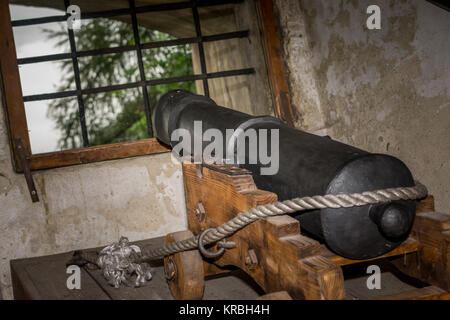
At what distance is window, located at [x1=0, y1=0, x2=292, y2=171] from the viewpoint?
284 cm

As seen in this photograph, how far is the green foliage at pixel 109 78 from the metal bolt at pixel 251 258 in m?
5.08

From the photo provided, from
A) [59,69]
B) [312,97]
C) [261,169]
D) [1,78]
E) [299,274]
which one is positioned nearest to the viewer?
[299,274]

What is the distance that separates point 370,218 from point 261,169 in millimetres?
403

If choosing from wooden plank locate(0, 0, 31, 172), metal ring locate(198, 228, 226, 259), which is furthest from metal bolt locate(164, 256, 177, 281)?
wooden plank locate(0, 0, 31, 172)

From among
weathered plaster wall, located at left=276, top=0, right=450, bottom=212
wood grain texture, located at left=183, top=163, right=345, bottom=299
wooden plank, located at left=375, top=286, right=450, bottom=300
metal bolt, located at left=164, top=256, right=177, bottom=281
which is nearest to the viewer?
wood grain texture, located at left=183, top=163, right=345, bottom=299

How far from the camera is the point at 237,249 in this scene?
1.62 metres

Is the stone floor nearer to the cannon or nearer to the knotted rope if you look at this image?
the cannon

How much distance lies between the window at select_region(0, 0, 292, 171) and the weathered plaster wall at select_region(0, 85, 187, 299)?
0.11m

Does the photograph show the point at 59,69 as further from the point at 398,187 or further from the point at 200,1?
the point at 398,187

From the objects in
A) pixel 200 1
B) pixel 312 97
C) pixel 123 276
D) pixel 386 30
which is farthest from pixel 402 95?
pixel 200 1

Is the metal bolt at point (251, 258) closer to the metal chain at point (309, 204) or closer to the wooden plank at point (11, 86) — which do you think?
the metal chain at point (309, 204)

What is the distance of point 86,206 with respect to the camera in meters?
2.94

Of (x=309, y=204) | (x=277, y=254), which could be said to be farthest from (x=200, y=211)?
(x=309, y=204)

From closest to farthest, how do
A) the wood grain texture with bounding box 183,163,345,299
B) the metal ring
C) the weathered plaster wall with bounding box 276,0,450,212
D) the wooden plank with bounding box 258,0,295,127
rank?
1. the wood grain texture with bounding box 183,163,345,299
2. the metal ring
3. the weathered plaster wall with bounding box 276,0,450,212
4. the wooden plank with bounding box 258,0,295,127
